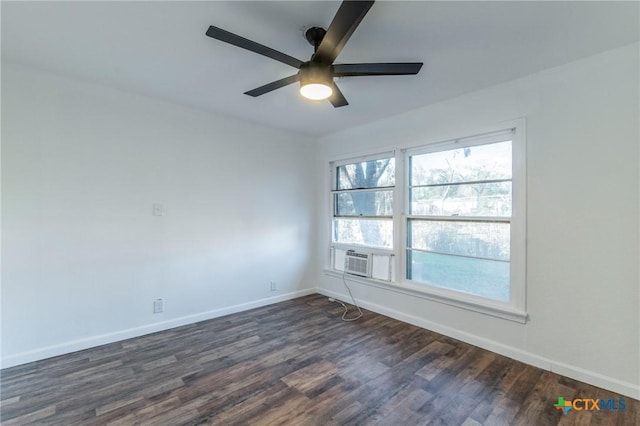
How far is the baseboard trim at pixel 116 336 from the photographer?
97.3 inches

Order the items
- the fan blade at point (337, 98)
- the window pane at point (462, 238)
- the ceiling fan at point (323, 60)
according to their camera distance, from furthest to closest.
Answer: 1. the window pane at point (462, 238)
2. the fan blade at point (337, 98)
3. the ceiling fan at point (323, 60)

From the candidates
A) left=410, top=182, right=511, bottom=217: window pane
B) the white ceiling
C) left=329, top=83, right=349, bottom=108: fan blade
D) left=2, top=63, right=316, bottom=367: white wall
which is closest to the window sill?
left=410, top=182, right=511, bottom=217: window pane

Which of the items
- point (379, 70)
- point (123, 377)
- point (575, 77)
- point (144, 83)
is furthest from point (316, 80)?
point (123, 377)

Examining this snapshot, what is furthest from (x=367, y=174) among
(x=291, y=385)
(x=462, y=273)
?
(x=291, y=385)

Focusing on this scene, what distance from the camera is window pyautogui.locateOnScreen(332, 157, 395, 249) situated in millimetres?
3756

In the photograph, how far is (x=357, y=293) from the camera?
404cm

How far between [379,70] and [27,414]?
3239 mm

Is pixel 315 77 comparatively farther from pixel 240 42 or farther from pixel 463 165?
pixel 463 165

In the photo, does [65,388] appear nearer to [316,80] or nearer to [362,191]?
[316,80]

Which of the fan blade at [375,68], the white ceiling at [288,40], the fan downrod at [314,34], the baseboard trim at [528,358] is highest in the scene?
the white ceiling at [288,40]

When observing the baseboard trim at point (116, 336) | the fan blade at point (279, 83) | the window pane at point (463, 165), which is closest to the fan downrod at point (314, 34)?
the fan blade at point (279, 83)

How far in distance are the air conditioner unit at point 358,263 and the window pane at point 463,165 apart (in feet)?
3.84

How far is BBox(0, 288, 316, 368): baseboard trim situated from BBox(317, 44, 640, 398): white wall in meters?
2.77

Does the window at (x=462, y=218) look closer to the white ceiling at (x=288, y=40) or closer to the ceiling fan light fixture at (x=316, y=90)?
the white ceiling at (x=288, y=40)
